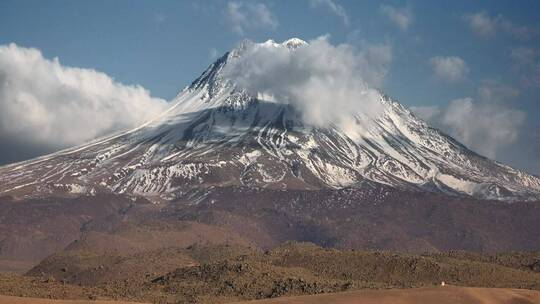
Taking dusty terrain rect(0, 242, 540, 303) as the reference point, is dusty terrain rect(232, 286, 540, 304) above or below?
below

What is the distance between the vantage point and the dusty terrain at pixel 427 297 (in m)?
51.9

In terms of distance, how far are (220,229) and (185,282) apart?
4820 inches

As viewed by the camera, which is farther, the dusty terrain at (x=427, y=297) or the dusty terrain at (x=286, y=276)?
the dusty terrain at (x=286, y=276)

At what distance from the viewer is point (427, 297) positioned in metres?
52.6

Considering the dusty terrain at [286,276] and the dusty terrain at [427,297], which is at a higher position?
the dusty terrain at [286,276]

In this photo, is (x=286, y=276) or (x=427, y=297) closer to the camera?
(x=427, y=297)

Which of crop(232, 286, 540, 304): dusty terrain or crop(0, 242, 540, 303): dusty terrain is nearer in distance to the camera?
crop(232, 286, 540, 304): dusty terrain

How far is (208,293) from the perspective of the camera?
71.5 m

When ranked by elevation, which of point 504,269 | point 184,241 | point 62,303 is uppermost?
point 184,241

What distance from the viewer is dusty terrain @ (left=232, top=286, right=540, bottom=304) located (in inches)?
2044

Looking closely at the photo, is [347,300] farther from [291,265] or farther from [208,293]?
[291,265]

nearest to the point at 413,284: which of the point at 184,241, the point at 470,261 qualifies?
the point at 470,261

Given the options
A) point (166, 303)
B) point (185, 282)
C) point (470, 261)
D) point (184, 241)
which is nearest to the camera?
point (166, 303)

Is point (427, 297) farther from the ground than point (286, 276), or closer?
closer
